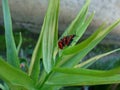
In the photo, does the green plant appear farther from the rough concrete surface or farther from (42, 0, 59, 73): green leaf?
the rough concrete surface

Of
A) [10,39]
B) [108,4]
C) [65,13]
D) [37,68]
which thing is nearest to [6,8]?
[10,39]

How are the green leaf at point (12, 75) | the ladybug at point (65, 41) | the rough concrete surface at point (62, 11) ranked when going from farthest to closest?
the rough concrete surface at point (62, 11) < the ladybug at point (65, 41) < the green leaf at point (12, 75)

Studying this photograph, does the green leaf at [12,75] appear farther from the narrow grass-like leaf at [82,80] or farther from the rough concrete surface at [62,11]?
the rough concrete surface at [62,11]

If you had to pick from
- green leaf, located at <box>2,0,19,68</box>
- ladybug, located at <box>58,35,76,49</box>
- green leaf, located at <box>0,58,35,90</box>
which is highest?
green leaf, located at <box>0,58,35,90</box>

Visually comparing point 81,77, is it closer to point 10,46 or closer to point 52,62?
point 52,62

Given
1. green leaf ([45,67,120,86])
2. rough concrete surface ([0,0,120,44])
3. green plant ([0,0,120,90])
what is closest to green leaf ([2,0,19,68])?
green plant ([0,0,120,90])

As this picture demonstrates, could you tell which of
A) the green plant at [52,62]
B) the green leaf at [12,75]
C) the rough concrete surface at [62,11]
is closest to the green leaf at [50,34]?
the green plant at [52,62]

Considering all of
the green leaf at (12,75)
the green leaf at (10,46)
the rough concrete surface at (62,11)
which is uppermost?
the green leaf at (12,75)
